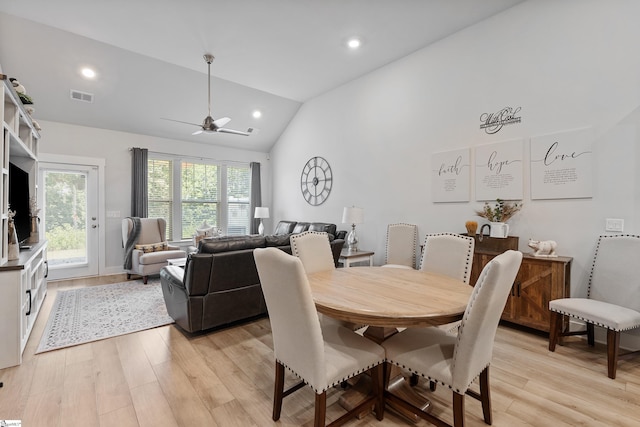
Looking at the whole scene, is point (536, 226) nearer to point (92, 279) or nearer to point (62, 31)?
point (62, 31)

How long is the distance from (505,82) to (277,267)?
11.7ft

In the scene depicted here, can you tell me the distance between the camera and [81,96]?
4891 mm

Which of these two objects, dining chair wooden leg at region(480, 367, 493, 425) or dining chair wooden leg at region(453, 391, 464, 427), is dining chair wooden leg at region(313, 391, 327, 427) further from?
dining chair wooden leg at region(480, 367, 493, 425)

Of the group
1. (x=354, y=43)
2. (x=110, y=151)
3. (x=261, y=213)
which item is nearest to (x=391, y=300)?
(x=354, y=43)

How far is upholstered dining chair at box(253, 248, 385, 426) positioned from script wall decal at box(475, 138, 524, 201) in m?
2.68

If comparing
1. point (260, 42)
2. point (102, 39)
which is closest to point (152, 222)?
point (102, 39)

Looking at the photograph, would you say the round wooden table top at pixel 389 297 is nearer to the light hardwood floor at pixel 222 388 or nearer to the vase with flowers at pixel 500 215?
the light hardwood floor at pixel 222 388

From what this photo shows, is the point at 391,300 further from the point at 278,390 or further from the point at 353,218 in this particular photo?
the point at 353,218

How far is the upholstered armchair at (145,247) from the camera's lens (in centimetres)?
498

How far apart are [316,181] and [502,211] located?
361 centimetres

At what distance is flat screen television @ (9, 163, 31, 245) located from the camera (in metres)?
3.10

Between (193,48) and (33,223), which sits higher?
(193,48)

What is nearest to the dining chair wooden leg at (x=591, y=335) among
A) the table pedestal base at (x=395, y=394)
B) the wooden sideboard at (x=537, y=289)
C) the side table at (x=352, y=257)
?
the wooden sideboard at (x=537, y=289)

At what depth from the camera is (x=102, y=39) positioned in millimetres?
4145
